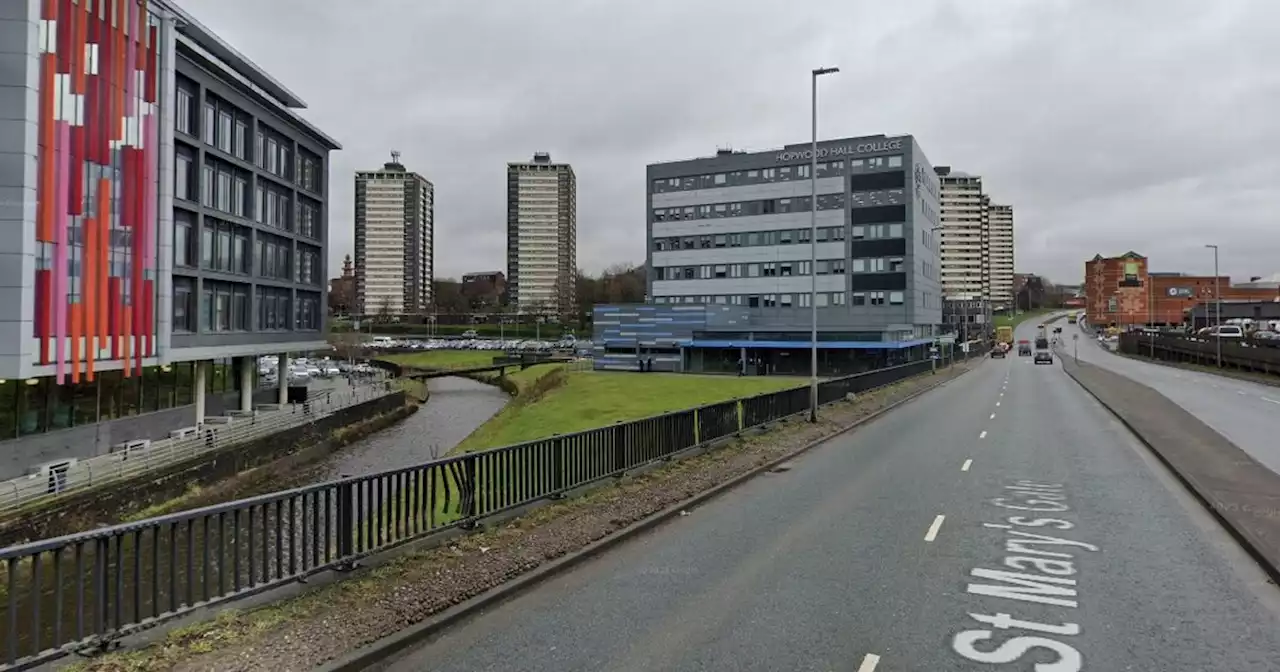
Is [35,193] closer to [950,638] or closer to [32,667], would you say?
[32,667]

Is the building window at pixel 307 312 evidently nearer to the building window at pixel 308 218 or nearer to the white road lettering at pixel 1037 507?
the building window at pixel 308 218

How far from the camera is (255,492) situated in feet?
83.3

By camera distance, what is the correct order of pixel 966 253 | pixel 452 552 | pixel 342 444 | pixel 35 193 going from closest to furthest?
1. pixel 452 552
2. pixel 35 193
3. pixel 342 444
4. pixel 966 253

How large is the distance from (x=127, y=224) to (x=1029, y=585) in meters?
30.0

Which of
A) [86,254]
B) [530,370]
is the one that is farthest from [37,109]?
[530,370]

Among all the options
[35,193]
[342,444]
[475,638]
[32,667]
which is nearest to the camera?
[32,667]

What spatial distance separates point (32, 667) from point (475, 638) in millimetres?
2910

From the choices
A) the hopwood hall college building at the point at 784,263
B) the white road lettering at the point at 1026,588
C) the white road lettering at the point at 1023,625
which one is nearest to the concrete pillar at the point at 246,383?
the hopwood hall college building at the point at 784,263

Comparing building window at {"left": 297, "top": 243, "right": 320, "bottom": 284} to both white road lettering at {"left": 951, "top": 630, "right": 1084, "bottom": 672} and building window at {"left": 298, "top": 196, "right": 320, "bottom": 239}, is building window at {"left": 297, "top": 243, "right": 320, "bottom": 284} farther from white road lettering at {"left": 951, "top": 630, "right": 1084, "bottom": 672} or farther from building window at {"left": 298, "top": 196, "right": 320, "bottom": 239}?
white road lettering at {"left": 951, "top": 630, "right": 1084, "bottom": 672}

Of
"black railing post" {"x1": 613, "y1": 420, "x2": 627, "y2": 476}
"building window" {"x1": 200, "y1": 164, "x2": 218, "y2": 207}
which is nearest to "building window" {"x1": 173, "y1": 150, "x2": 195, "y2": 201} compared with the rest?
"building window" {"x1": 200, "y1": 164, "x2": 218, "y2": 207}

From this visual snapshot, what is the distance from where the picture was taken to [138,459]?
23828mm

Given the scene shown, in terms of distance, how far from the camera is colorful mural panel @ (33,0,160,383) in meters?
22.8

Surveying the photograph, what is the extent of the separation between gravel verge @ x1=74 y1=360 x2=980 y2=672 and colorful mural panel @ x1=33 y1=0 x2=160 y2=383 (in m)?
21.3

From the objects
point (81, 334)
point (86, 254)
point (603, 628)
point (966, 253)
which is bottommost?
point (603, 628)
